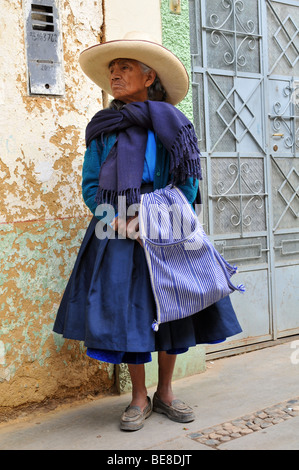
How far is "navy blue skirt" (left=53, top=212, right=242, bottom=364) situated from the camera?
2543 mm

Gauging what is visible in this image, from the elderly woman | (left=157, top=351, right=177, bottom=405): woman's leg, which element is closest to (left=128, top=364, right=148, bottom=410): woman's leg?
the elderly woman

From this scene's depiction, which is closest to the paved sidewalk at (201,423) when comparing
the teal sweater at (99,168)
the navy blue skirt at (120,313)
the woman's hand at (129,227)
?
the navy blue skirt at (120,313)

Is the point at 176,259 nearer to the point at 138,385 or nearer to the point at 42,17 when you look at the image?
the point at 138,385

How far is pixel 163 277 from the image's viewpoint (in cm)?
255

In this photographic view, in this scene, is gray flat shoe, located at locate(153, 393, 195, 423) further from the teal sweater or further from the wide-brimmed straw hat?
the wide-brimmed straw hat

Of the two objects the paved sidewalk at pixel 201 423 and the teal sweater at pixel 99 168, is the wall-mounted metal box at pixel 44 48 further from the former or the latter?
the paved sidewalk at pixel 201 423

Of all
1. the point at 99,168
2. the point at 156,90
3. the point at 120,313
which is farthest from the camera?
the point at 156,90

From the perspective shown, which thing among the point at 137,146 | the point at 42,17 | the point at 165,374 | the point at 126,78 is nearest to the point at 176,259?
the point at 137,146

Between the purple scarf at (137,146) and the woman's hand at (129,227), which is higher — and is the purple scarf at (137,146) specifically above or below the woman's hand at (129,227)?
above

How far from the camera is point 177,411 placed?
2.84 metres

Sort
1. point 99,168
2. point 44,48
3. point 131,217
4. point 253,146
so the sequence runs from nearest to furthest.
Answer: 1. point 131,217
2. point 99,168
3. point 44,48
4. point 253,146

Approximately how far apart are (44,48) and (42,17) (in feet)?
0.55

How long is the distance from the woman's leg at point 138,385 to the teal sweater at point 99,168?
0.82 m

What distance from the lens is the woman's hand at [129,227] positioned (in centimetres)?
263
